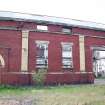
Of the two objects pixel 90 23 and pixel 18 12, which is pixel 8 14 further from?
pixel 90 23

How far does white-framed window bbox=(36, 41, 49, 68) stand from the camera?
24.8 m

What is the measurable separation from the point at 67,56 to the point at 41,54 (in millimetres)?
2663

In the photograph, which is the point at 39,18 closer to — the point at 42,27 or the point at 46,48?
the point at 42,27

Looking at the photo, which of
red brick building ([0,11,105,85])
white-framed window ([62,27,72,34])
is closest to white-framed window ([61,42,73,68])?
red brick building ([0,11,105,85])

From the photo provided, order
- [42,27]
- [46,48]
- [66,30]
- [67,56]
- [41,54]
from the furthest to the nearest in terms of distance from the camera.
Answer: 1. [66,30]
2. [67,56]
3. [42,27]
4. [46,48]
5. [41,54]

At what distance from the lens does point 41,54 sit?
25.0 meters

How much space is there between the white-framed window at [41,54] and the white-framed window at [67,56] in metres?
1.77

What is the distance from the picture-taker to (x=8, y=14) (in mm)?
25688

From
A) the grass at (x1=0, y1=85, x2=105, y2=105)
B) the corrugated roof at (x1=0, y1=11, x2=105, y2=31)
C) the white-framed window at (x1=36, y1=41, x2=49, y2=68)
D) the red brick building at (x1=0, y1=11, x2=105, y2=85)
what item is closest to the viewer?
the grass at (x1=0, y1=85, x2=105, y2=105)

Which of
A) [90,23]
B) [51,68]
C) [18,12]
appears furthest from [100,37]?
[18,12]

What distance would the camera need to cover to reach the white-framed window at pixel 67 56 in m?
25.9

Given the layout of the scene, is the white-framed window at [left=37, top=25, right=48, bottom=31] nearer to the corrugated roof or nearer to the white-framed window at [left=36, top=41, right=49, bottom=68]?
the corrugated roof

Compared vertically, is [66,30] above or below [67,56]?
above

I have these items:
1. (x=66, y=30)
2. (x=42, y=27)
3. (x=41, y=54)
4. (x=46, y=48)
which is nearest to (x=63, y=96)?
(x=41, y=54)
